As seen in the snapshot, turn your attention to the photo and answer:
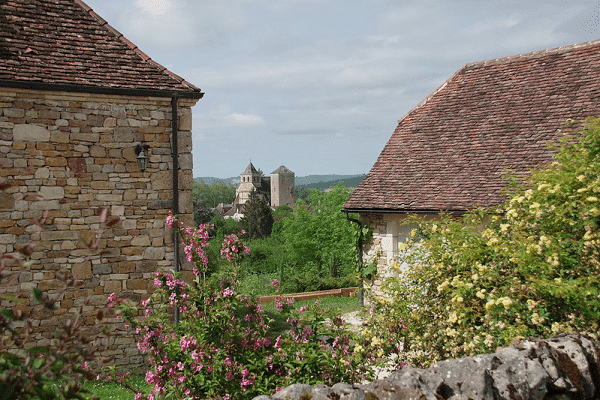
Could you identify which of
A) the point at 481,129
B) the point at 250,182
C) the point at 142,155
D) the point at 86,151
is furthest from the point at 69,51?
the point at 250,182

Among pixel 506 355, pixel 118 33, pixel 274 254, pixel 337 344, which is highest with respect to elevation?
pixel 118 33

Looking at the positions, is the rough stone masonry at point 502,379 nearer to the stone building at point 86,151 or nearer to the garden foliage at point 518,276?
the garden foliage at point 518,276

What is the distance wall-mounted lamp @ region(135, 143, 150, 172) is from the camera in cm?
750

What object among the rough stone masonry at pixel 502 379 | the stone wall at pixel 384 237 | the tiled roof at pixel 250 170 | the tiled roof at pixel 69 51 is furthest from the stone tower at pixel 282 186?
the rough stone masonry at pixel 502 379

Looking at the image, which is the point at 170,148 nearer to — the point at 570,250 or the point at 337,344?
the point at 337,344

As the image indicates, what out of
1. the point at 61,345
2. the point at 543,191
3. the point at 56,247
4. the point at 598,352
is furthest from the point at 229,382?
the point at 56,247

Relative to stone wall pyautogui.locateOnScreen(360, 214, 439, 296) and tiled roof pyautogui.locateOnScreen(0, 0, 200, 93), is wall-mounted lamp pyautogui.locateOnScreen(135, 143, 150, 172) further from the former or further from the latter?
stone wall pyautogui.locateOnScreen(360, 214, 439, 296)

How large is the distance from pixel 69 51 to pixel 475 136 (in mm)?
8854

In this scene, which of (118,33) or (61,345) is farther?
(118,33)

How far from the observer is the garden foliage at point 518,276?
3.57 metres

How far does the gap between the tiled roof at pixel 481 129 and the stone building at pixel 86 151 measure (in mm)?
5415

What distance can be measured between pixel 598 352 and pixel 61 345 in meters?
3.42

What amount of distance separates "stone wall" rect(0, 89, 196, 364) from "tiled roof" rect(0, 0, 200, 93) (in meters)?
0.26

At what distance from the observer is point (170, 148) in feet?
25.5
